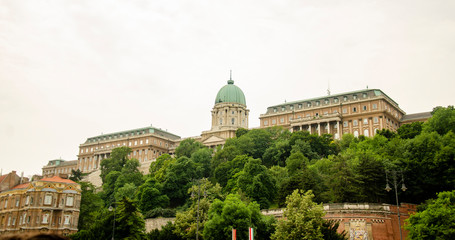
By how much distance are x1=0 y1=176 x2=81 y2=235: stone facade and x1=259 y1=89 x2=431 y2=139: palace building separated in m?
71.3

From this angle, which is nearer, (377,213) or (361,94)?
(377,213)

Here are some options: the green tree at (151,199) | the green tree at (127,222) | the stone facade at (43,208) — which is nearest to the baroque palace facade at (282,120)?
the stone facade at (43,208)

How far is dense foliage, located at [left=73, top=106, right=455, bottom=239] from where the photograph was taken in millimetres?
54375

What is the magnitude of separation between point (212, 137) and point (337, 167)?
81142mm

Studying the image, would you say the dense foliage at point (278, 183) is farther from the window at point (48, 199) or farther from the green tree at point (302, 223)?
the window at point (48, 199)

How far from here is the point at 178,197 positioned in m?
90.2

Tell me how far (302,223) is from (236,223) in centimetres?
802

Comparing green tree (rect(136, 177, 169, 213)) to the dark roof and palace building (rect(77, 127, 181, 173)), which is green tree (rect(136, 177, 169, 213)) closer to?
palace building (rect(77, 127, 181, 173))

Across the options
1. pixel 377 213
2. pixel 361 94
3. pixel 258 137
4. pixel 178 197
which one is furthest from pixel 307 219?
pixel 361 94

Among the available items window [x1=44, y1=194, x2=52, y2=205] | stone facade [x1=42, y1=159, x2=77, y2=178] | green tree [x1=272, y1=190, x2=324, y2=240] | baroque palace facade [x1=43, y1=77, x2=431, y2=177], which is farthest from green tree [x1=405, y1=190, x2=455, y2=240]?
stone facade [x1=42, y1=159, x2=77, y2=178]

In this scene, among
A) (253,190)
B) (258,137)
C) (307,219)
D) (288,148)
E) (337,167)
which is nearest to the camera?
(307,219)

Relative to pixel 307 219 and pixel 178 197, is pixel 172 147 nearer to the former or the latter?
pixel 178 197

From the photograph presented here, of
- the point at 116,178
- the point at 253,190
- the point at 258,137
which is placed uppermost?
the point at 258,137

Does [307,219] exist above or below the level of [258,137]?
below
